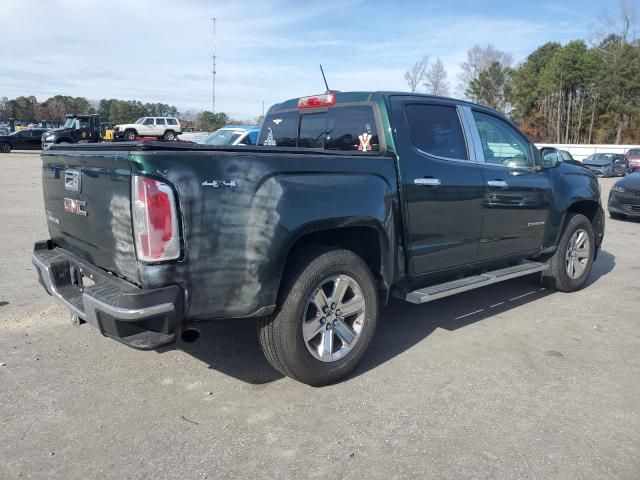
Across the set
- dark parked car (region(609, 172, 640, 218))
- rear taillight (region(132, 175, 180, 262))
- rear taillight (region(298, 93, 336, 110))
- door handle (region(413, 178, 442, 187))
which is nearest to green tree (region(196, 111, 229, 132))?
dark parked car (region(609, 172, 640, 218))

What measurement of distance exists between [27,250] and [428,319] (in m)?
5.28

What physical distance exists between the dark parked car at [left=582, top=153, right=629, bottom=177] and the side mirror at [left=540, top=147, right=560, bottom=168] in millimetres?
24604

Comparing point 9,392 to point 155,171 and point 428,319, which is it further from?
point 428,319

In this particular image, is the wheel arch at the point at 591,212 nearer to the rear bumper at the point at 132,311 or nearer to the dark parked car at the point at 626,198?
the rear bumper at the point at 132,311

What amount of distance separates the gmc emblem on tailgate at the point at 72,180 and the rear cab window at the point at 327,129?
1.88 metres

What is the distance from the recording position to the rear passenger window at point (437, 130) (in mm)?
4332

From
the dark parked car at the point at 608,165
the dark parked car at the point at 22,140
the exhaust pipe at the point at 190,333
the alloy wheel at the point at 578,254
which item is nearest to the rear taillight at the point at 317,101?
the exhaust pipe at the point at 190,333

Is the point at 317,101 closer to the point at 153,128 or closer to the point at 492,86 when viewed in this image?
the point at 153,128

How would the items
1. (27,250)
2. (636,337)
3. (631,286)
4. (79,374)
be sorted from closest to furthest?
(79,374), (636,337), (631,286), (27,250)

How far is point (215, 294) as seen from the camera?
10.2 feet

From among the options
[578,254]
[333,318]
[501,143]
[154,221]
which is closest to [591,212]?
[578,254]

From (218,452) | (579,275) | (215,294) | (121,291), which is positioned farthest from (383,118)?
(579,275)

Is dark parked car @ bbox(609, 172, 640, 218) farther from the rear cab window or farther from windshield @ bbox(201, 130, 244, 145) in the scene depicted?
the rear cab window

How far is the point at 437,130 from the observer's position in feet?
14.8
